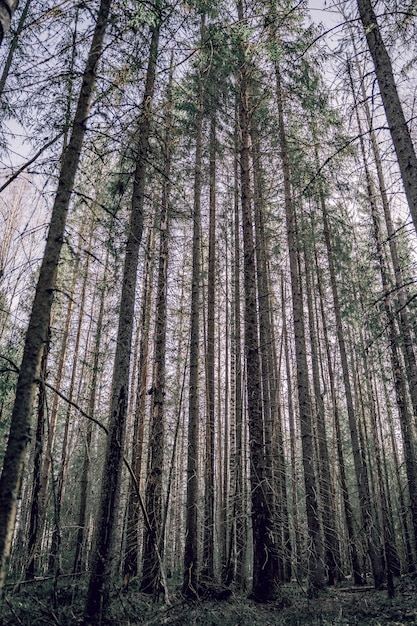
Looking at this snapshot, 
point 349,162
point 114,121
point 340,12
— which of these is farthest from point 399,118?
point 349,162

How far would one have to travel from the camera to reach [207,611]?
642 cm

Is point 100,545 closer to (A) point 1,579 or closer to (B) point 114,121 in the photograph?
(A) point 1,579

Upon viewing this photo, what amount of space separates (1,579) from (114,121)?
5233 mm

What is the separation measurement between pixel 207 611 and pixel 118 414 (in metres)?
3.90

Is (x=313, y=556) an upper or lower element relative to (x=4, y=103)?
lower

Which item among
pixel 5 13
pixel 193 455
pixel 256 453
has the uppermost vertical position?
pixel 5 13

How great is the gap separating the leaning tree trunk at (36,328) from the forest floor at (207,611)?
2.75 meters

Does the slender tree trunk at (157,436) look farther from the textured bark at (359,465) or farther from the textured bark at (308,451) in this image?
the textured bark at (359,465)

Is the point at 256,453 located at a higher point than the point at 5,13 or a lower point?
lower

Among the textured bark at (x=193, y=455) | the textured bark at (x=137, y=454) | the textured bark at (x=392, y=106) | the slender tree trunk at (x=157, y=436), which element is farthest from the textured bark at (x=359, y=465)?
the textured bark at (x=392, y=106)

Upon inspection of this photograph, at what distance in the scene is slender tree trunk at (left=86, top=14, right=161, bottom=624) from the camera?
194 inches

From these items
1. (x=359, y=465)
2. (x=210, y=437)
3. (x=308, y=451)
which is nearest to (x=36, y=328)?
(x=308, y=451)

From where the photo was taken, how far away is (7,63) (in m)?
6.76

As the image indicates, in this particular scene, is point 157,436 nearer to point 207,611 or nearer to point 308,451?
point 207,611
